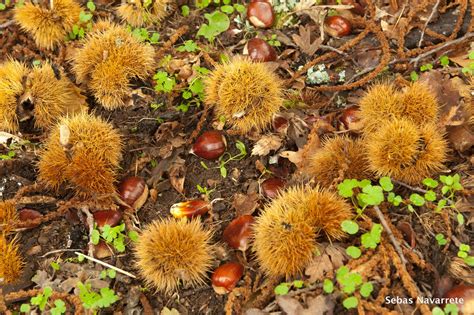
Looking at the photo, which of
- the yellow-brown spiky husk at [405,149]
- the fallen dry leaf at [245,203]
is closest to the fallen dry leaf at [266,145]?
the fallen dry leaf at [245,203]

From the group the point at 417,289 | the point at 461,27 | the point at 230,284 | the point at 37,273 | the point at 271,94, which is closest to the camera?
the point at 417,289

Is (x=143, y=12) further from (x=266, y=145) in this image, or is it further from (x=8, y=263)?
(x=8, y=263)

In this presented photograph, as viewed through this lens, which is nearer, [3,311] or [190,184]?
[3,311]

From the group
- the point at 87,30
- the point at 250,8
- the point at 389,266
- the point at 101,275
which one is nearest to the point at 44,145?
the point at 101,275

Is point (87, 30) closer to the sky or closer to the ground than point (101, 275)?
closer to the sky

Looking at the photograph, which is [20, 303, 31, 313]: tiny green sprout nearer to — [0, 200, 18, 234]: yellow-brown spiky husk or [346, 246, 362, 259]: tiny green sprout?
[0, 200, 18, 234]: yellow-brown spiky husk

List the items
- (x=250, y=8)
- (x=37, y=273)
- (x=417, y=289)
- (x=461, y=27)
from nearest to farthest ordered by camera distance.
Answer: (x=417, y=289) → (x=37, y=273) → (x=461, y=27) → (x=250, y=8)

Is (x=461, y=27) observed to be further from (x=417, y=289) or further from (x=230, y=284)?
(x=230, y=284)
